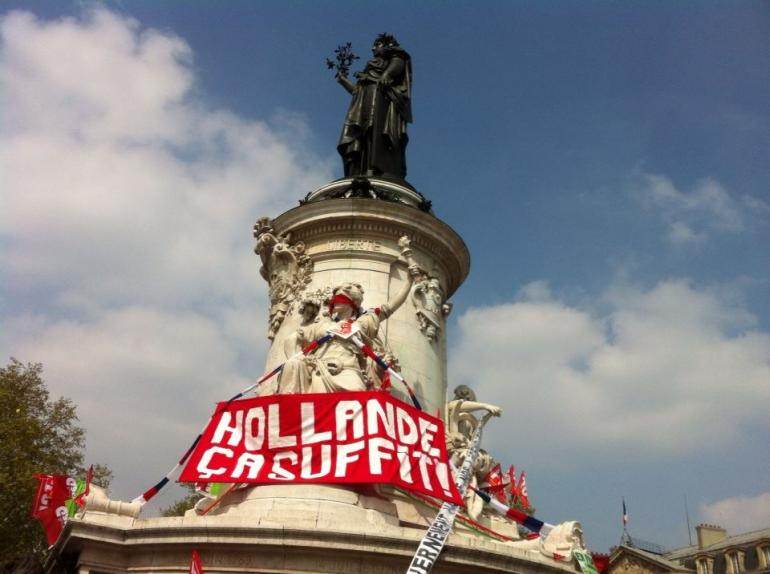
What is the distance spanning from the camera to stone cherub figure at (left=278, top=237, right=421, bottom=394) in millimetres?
12117

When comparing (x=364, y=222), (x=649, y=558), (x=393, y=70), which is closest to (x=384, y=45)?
(x=393, y=70)

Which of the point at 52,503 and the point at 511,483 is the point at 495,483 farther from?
the point at 52,503

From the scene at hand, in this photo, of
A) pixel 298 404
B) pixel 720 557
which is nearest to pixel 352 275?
pixel 298 404

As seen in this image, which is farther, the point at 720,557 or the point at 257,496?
the point at 720,557

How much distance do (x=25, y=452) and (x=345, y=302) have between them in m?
17.6

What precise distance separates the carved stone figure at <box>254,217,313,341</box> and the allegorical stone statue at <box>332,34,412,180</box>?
3560 millimetres

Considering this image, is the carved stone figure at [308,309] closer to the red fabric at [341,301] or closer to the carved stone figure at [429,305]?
the red fabric at [341,301]

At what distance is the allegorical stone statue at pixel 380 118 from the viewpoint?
758 inches

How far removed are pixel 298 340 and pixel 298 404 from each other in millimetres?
1759

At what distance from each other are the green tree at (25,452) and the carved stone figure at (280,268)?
37.0 ft

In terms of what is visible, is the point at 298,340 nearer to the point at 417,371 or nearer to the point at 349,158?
the point at 417,371

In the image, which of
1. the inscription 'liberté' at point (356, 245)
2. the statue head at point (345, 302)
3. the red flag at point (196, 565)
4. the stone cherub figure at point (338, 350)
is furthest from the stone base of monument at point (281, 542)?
the inscription 'liberté' at point (356, 245)

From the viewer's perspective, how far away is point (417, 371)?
14.6 m

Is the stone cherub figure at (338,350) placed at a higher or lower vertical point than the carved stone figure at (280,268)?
lower
